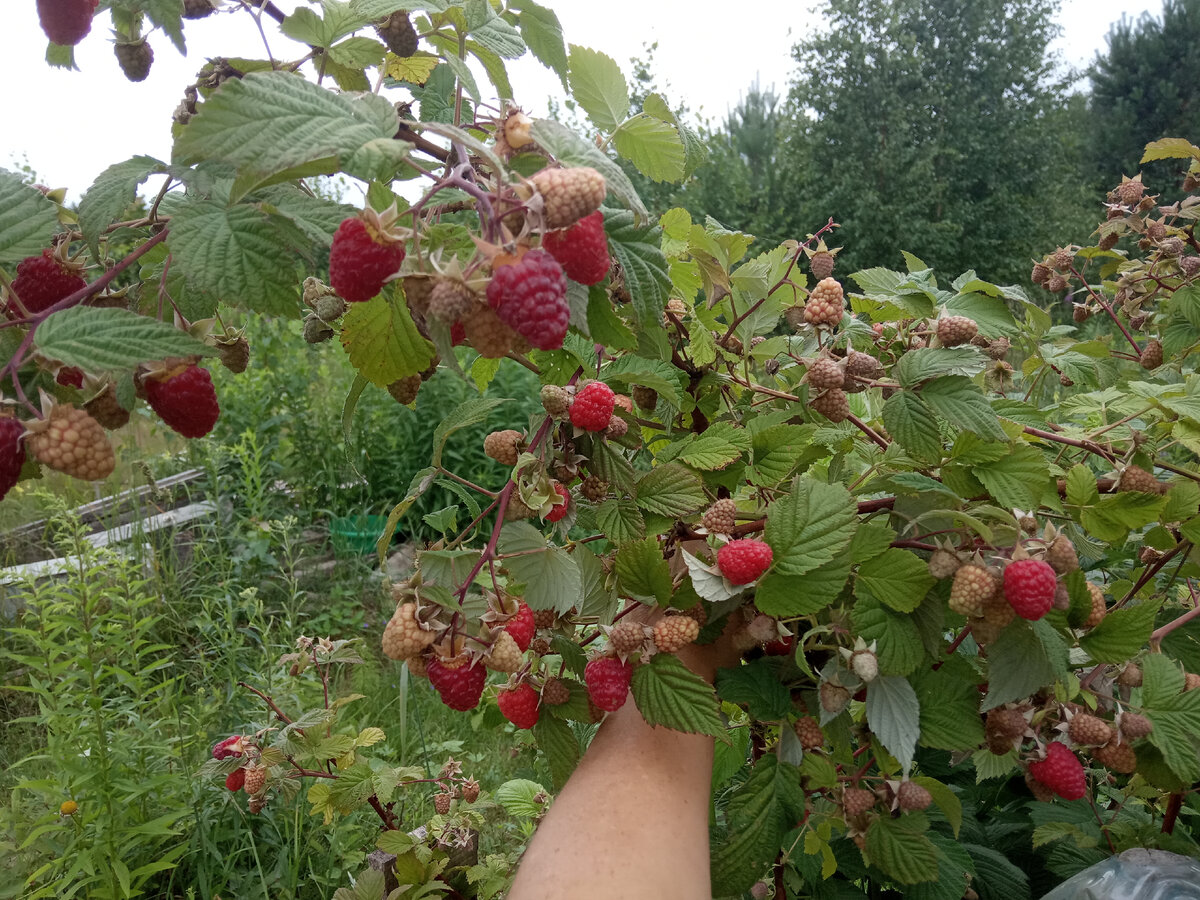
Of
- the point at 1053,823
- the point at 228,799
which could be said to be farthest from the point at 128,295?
the point at 228,799

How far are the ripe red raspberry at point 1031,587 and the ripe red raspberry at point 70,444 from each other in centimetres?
72

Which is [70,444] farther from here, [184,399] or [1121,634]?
[1121,634]

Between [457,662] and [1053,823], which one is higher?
[457,662]

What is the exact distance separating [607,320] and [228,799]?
1.75m

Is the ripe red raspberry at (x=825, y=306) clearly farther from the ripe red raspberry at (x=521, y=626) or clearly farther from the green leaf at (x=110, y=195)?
the green leaf at (x=110, y=195)

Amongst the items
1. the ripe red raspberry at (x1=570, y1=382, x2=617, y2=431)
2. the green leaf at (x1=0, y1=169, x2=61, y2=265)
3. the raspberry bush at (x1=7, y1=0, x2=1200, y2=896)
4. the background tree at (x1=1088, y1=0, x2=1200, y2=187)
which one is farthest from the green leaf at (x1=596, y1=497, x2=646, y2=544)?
the background tree at (x1=1088, y1=0, x2=1200, y2=187)

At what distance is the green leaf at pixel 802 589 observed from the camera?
0.75 metres

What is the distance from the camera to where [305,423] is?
4.20 meters

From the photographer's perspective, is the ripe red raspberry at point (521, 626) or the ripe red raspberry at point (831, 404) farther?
the ripe red raspberry at point (831, 404)

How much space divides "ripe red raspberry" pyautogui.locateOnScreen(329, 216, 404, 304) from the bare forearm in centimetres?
52

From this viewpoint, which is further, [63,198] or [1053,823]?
[1053,823]

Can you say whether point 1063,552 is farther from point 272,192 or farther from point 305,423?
point 305,423

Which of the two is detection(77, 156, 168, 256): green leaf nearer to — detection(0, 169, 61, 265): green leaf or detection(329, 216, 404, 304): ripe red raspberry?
detection(0, 169, 61, 265): green leaf

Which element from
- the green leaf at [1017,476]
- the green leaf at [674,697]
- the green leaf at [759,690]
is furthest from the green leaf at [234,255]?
the green leaf at [1017,476]
